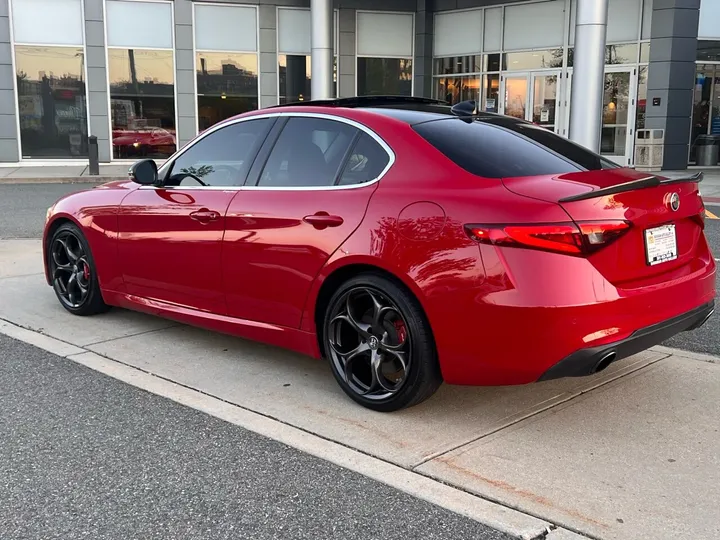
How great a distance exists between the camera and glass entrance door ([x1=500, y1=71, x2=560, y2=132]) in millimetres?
21703

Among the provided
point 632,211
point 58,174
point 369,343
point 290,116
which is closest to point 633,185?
point 632,211

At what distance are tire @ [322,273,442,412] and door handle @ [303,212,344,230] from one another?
0.32 meters

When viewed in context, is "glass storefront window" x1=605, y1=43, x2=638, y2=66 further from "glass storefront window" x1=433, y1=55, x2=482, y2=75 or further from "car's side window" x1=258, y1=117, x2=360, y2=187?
"car's side window" x1=258, y1=117, x2=360, y2=187

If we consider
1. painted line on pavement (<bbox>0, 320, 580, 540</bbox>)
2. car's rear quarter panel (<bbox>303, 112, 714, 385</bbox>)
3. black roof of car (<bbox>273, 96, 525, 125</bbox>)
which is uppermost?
black roof of car (<bbox>273, 96, 525, 125</bbox>)

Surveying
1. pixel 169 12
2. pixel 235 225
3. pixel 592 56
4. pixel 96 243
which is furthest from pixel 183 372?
pixel 169 12

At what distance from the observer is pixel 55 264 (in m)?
6.18

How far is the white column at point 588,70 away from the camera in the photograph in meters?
16.0

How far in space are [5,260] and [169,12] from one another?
51.7ft

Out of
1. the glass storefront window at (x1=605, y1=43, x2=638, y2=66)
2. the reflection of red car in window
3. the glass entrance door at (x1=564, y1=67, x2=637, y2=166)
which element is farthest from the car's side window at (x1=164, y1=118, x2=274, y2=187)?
the reflection of red car in window

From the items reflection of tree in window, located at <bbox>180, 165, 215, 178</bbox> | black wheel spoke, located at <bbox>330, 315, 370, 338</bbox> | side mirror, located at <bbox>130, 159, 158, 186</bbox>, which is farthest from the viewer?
side mirror, located at <bbox>130, 159, 158, 186</bbox>

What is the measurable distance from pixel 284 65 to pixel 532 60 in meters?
7.46

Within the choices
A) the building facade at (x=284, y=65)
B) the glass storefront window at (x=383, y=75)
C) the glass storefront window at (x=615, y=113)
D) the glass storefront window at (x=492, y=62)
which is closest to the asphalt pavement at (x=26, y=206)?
the building facade at (x=284, y=65)

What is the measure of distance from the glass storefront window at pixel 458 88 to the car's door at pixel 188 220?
1918cm

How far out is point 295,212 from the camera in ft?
13.9
